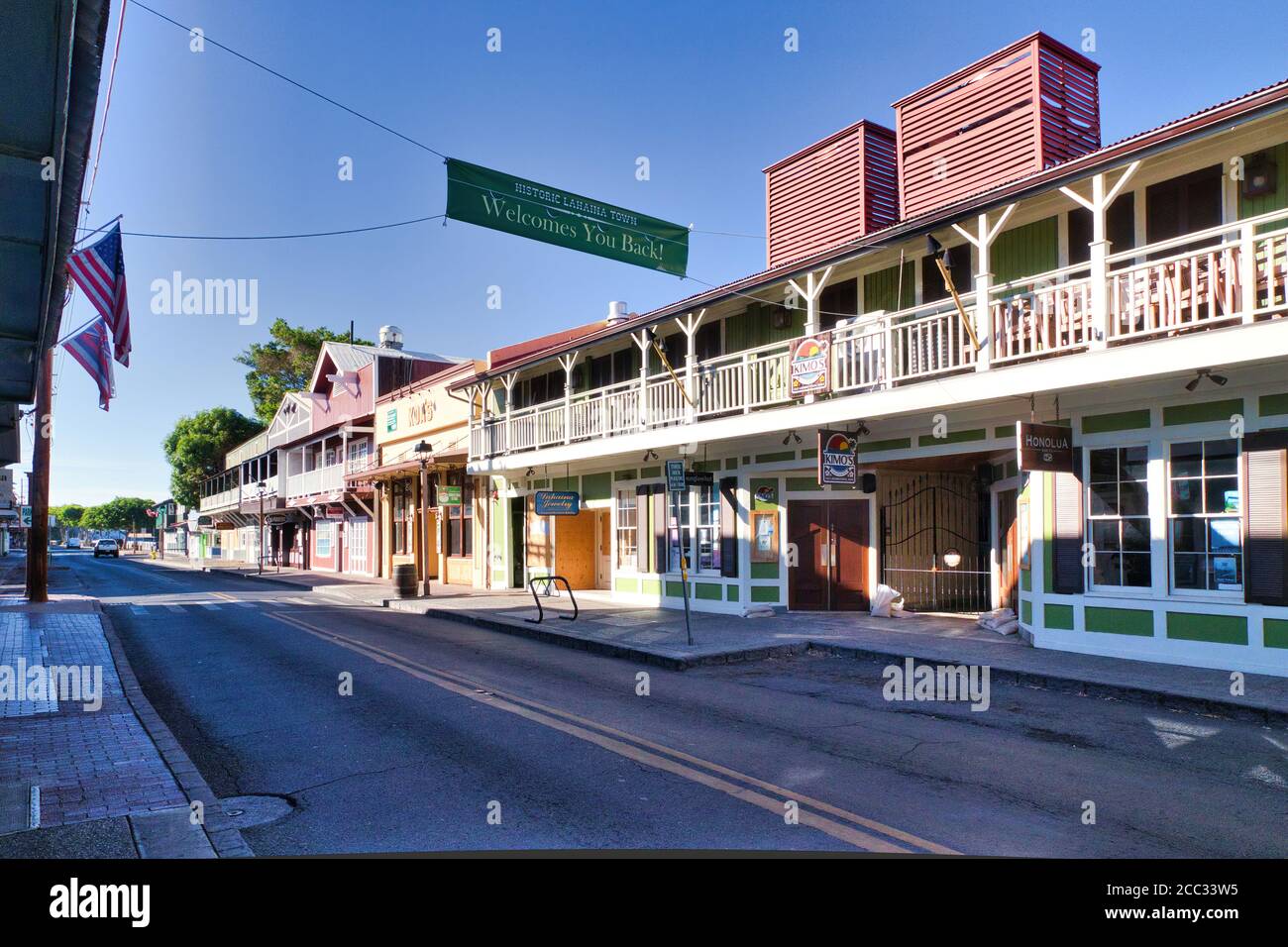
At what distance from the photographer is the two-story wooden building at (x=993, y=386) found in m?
9.54

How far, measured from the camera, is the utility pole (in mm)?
18172

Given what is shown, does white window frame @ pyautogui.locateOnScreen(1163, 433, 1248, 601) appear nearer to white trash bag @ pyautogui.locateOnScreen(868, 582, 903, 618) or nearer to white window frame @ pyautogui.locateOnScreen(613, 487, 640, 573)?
white trash bag @ pyautogui.locateOnScreen(868, 582, 903, 618)

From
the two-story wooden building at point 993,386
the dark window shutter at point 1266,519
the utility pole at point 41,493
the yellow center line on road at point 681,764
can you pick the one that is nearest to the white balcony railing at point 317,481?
the utility pole at point 41,493

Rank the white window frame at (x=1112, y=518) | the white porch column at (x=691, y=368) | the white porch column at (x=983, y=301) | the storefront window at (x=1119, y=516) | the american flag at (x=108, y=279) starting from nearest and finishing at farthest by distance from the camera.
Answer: the american flag at (x=108, y=279), the white window frame at (x=1112, y=518), the storefront window at (x=1119, y=516), the white porch column at (x=983, y=301), the white porch column at (x=691, y=368)

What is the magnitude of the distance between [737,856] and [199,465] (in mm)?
74062

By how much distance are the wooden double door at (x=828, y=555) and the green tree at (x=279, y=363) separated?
5122 cm

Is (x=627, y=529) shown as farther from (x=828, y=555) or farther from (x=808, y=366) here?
(x=808, y=366)

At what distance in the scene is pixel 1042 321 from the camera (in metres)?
10.8

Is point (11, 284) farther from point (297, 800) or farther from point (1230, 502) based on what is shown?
point (1230, 502)

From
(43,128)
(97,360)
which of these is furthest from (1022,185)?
(97,360)

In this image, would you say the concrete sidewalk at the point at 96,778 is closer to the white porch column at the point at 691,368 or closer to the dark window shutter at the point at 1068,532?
the white porch column at the point at 691,368

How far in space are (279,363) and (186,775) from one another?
6078 centimetres
